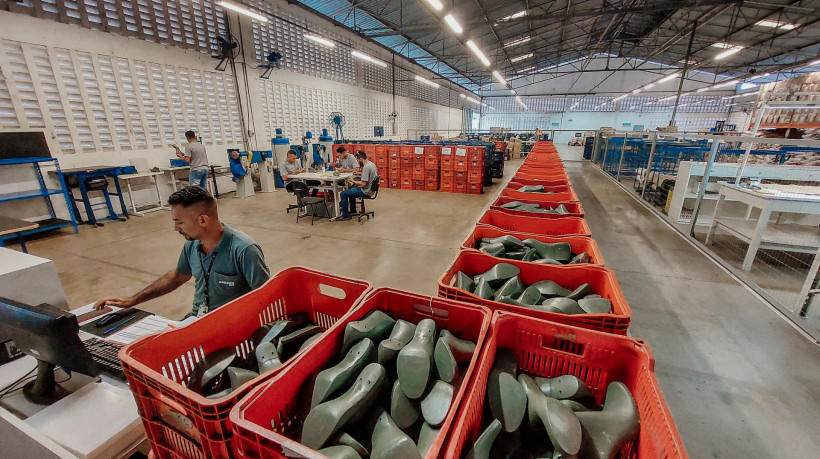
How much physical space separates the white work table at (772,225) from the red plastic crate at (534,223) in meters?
2.51

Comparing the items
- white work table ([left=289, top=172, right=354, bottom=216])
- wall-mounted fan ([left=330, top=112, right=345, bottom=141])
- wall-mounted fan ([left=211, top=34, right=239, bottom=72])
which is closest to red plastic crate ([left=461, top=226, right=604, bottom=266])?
white work table ([left=289, top=172, right=354, bottom=216])

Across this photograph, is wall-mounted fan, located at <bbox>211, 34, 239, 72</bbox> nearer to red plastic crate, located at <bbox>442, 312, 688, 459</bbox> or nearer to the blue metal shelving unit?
the blue metal shelving unit

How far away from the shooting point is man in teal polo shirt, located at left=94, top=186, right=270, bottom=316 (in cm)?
159

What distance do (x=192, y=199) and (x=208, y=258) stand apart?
0.33 meters

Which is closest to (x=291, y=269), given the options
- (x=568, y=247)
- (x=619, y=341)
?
(x=619, y=341)

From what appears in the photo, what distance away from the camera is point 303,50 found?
10250mm

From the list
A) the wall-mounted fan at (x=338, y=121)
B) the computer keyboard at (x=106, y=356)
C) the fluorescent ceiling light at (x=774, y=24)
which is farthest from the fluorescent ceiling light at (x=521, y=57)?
the computer keyboard at (x=106, y=356)

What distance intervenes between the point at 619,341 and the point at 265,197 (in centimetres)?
843

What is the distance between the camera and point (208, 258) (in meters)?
1.72

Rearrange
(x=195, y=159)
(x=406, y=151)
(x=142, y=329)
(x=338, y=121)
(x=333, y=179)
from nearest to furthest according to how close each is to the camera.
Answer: (x=142, y=329), (x=333, y=179), (x=195, y=159), (x=406, y=151), (x=338, y=121)

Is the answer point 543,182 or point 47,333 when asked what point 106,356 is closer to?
point 47,333

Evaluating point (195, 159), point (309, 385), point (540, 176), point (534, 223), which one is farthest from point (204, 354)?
point (195, 159)

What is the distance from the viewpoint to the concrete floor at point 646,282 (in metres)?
1.82

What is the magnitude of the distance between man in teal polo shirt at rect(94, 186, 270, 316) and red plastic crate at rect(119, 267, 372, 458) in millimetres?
306
